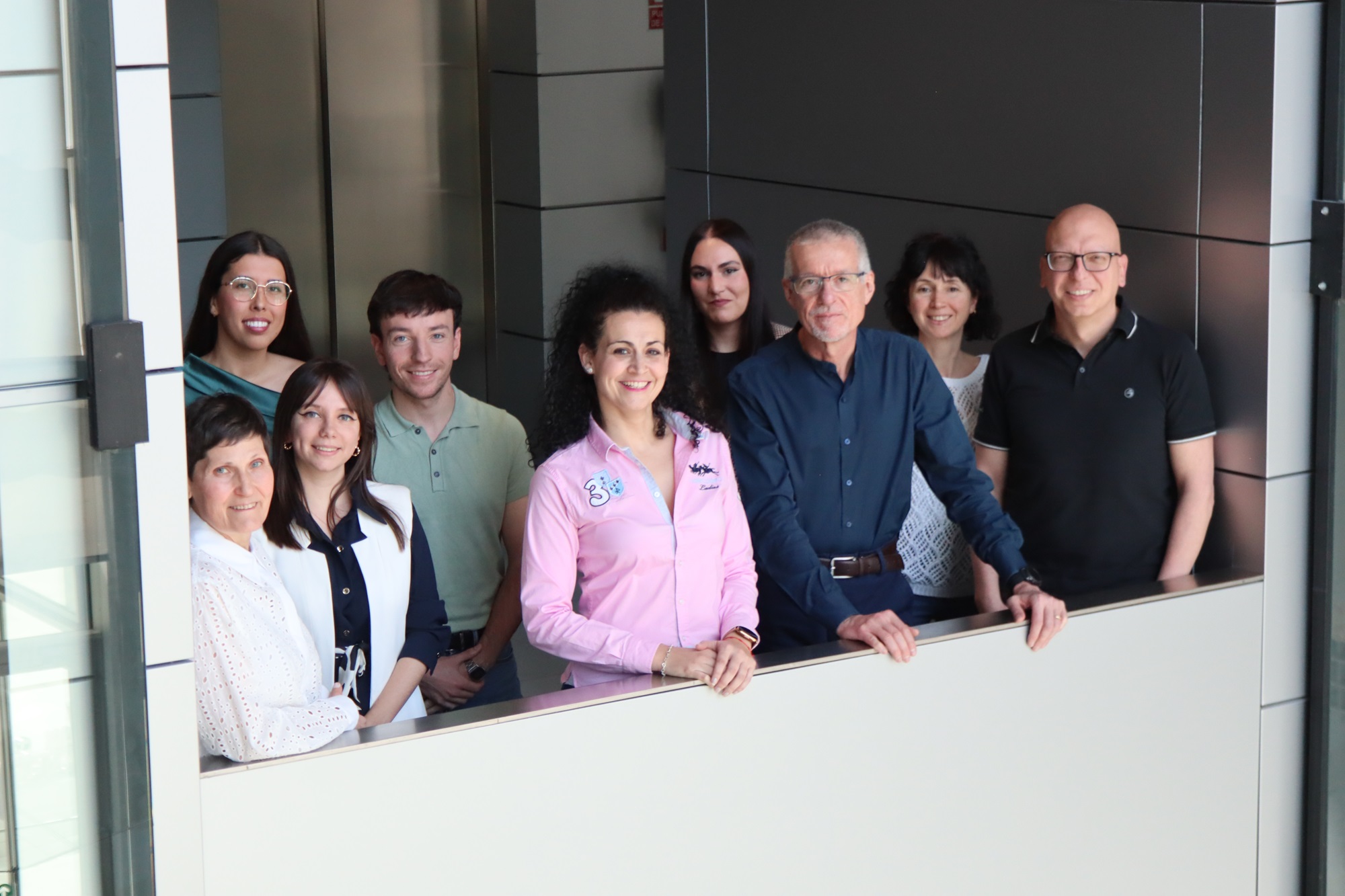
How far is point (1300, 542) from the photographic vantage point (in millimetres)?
4520

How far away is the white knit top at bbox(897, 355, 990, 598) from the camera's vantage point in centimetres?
457

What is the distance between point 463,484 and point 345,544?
0.62 meters

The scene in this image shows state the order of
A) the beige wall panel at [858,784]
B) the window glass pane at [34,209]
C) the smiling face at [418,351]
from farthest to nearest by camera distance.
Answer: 1. the smiling face at [418,351]
2. the beige wall panel at [858,784]
3. the window glass pane at [34,209]

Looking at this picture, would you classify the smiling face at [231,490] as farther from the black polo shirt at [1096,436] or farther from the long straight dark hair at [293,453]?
the black polo shirt at [1096,436]

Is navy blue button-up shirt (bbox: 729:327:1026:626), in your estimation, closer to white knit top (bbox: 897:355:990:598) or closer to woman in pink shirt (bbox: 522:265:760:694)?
woman in pink shirt (bbox: 522:265:760:694)

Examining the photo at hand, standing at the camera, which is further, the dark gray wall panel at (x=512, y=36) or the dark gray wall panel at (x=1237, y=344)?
the dark gray wall panel at (x=512, y=36)

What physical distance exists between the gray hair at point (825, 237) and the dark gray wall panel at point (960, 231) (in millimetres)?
1005

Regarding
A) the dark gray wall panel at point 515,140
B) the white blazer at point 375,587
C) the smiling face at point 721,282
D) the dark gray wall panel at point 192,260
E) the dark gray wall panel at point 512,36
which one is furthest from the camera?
the dark gray wall panel at point 515,140

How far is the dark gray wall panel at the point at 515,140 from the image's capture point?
9086 mm

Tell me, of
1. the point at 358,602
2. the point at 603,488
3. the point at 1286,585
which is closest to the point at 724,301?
the point at 603,488

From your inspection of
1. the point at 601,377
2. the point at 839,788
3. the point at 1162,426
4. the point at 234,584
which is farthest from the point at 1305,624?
the point at 234,584

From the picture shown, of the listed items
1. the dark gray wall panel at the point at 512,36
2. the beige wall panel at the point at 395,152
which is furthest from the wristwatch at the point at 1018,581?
the dark gray wall panel at the point at 512,36

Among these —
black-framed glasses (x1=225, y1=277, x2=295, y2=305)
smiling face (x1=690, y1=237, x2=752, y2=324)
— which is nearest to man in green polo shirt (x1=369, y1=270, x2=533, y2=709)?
black-framed glasses (x1=225, y1=277, x2=295, y2=305)

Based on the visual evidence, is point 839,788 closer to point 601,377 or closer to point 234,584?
point 601,377
